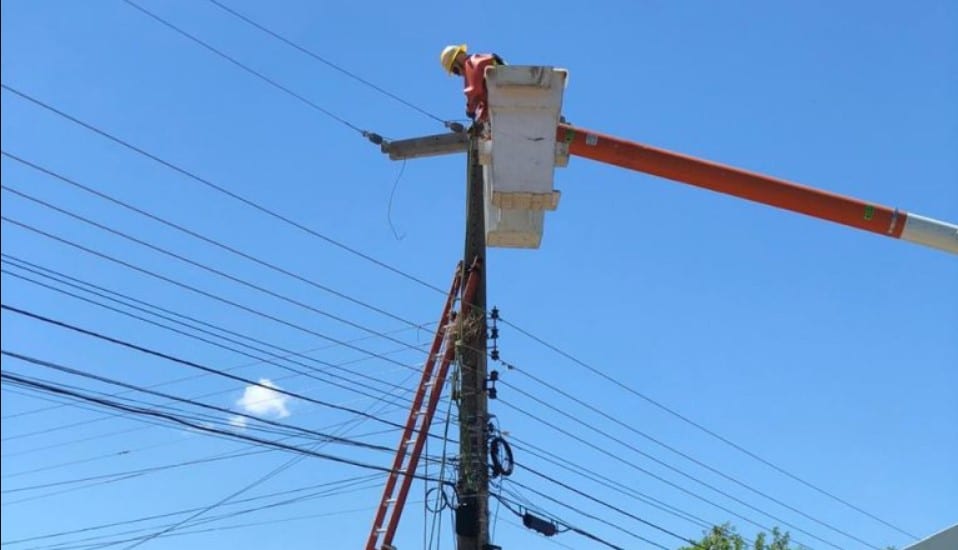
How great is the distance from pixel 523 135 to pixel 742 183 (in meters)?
1.84

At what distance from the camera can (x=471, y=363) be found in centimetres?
1465

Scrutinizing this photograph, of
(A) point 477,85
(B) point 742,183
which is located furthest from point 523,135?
(B) point 742,183

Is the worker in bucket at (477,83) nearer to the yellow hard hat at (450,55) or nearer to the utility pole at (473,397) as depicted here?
the yellow hard hat at (450,55)

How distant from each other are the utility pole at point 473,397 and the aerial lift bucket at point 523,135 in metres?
5.30

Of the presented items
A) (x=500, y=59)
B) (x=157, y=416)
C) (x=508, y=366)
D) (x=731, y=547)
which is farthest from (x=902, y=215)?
(x=731, y=547)

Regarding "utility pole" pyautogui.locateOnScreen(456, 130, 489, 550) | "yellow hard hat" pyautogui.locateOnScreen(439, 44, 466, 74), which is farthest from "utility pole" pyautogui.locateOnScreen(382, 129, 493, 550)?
"yellow hard hat" pyautogui.locateOnScreen(439, 44, 466, 74)

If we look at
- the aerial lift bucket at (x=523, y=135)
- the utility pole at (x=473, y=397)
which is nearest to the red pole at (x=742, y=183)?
the aerial lift bucket at (x=523, y=135)

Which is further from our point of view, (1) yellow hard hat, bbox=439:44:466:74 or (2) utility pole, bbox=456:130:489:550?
(2) utility pole, bbox=456:130:489:550

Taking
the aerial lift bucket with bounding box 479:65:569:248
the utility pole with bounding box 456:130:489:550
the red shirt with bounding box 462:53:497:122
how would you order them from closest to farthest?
the aerial lift bucket with bounding box 479:65:569:248 → the red shirt with bounding box 462:53:497:122 → the utility pole with bounding box 456:130:489:550

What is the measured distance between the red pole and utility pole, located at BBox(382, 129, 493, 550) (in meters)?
5.46

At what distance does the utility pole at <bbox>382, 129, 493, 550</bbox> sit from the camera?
13820 millimetres

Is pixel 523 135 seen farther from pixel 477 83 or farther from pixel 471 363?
pixel 471 363

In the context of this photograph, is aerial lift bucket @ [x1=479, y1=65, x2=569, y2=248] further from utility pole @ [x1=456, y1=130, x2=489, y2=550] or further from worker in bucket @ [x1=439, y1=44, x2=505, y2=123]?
utility pole @ [x1=456, y1=130, x2=489, y2=550]

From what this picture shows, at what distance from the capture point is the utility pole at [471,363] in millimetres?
13820
